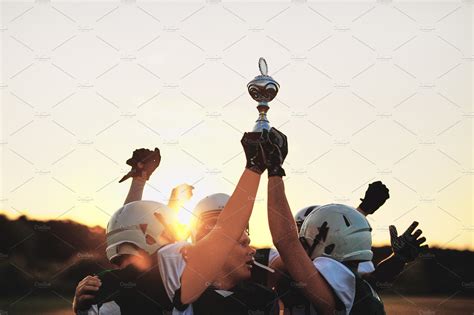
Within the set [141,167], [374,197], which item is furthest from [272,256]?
[141,167]

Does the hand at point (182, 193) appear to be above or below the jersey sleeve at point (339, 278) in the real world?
above

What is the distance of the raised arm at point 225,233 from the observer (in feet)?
12.0

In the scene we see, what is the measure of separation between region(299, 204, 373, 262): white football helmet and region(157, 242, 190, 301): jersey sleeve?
1.09 metres

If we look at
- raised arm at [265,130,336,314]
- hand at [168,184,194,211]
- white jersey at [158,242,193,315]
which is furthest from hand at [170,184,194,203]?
raised arm at [265,130,336,314]

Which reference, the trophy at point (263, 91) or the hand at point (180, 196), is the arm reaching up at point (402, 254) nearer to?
the trophy at point (263, 91)

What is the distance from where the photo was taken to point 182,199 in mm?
6230

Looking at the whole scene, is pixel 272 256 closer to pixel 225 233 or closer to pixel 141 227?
pixel 141 227

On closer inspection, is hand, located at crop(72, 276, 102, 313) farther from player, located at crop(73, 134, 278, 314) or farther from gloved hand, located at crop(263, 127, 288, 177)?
gloved hand, located at crop(263, 127, 288, 177)

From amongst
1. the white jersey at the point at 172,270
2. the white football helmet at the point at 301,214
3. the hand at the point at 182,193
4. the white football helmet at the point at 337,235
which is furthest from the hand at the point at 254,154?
Result: the hand at the point at 182,193

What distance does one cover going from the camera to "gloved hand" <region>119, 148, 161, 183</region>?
6.54 meters

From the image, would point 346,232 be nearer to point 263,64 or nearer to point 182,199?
point 263,64

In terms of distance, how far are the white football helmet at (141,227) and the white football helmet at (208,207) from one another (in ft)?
1.00

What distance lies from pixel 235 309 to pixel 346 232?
3.46 feet

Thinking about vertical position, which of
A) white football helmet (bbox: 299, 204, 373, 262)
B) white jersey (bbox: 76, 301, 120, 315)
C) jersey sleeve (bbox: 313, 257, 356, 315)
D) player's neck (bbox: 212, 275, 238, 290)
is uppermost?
white football helmet (bbox: 299, 204, 373, 262)
